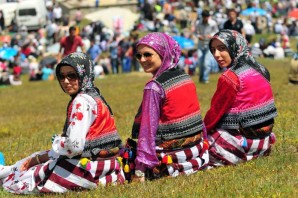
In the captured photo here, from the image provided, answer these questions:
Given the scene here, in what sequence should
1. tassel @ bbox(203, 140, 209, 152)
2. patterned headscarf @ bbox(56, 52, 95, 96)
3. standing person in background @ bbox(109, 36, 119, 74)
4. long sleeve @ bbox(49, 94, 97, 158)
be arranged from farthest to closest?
standing person in background @ bbox(109, 36, 119, 74) → tassel @ bbox(203, 140, 209, 152) → patterned headscarf @ bbox(56, 52, 95, 96) → long sleeve @ bbox(49, 94, 97, 158)

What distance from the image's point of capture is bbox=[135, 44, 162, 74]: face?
7.26 meters

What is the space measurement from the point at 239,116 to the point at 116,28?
37535mm

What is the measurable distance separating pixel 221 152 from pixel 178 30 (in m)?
37.3

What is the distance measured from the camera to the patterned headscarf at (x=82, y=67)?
278 inches

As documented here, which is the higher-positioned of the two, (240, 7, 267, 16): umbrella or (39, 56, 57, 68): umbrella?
(39, 56, 57, 68): umbrella

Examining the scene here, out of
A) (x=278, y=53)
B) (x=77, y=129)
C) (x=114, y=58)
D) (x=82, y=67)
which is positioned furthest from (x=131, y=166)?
(x=278, y=53)

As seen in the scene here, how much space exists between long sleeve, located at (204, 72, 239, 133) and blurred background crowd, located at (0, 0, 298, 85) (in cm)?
1713

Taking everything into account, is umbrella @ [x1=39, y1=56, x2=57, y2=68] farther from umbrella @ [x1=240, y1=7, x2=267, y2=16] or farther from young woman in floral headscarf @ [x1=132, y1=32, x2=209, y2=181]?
young woman in floral headscarf @ [x1=132, y1=32, x2=209, y2=181]

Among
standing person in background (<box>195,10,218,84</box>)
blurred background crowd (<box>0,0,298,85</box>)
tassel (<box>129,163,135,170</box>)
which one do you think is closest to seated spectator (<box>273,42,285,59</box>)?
blurred background crowd (<box>0,0,298,85</box>)

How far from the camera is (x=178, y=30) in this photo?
44.9 m

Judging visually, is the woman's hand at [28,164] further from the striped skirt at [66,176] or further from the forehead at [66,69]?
the forehead at [66,69]

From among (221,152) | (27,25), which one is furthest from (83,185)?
(27,25)

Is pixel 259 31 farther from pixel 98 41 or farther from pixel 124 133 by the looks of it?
pixel 124 133

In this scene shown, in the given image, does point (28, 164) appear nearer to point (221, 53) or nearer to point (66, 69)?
point (66, 69)
